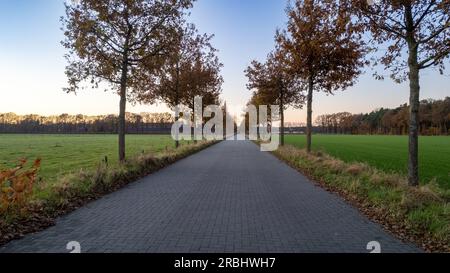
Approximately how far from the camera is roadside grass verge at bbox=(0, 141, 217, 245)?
20.5 ft

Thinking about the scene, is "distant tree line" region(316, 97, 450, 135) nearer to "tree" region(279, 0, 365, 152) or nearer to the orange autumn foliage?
"tree" region(279, 0, 365, 152)

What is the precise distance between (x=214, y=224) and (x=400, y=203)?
4077 mm

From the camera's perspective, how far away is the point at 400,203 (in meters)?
7.42

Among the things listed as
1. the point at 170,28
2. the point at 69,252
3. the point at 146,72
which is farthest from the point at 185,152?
the point at 69,252

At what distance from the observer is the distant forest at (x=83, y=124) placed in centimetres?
14300

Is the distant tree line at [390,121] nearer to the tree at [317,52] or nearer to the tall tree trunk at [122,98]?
the tree at [317,52]

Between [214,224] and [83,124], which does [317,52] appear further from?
[83,124]

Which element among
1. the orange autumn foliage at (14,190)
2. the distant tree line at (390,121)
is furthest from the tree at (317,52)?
the distant tree line at (390,121)

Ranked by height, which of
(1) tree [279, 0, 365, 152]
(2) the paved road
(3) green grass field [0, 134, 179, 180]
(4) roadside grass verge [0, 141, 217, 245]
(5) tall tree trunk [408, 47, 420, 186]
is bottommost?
(3) green grass field [0, 134, 179, 180]

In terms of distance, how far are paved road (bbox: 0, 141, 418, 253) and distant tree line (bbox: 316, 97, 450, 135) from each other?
85389mm

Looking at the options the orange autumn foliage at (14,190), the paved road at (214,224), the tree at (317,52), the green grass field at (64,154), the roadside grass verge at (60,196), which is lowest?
the green grass field at (64,154)

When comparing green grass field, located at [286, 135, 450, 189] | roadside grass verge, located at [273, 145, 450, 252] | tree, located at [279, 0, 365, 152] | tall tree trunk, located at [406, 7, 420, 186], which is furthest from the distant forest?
tall tree trunk, located at [406, 7, 420, 186]

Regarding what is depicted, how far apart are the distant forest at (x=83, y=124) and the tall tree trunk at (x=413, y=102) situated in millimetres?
134375
